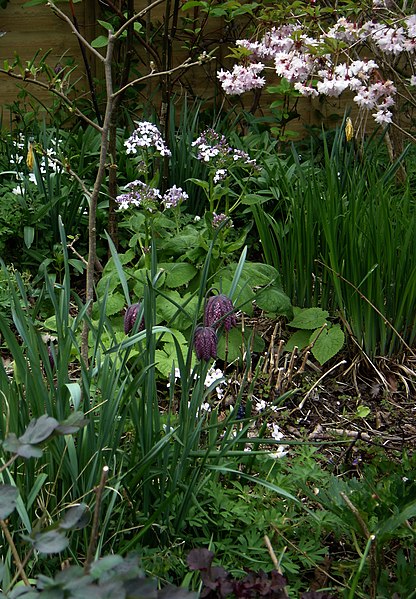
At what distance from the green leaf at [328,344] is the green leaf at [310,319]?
0.14 ft

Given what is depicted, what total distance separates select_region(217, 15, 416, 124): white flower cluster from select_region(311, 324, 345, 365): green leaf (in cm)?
84

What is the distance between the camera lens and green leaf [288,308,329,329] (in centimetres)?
278

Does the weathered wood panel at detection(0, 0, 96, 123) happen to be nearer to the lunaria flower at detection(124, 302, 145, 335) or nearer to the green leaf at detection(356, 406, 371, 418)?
the green leaf at detection(356, 406, 371, 418)

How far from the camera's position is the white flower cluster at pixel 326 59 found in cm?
272

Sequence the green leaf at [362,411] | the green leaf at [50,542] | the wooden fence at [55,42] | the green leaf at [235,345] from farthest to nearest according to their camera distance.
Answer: the wooden fence at [55,42], the green leaf at [235,345], the green leaf at [362,411], the green leaf at [50,542]

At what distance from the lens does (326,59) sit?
287 centimetres

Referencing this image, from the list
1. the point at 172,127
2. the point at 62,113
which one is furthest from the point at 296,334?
the point at 62,113

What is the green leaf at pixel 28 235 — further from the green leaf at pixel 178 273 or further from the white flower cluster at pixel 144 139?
the green leaf at pixel 178 273

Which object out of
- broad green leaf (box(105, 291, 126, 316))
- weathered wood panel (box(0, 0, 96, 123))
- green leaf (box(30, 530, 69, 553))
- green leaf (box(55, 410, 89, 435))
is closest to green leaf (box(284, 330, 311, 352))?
broad green leaf (box(105, 291, 126, 316))

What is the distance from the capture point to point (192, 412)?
1728 millimetres

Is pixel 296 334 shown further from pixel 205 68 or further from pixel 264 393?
pixel 205 68

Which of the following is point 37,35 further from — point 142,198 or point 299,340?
point 299,340

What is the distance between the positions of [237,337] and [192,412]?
1.00 meters

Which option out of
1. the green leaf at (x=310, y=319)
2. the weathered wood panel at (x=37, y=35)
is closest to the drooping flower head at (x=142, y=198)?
the green leaf at (x=310, y=319)
